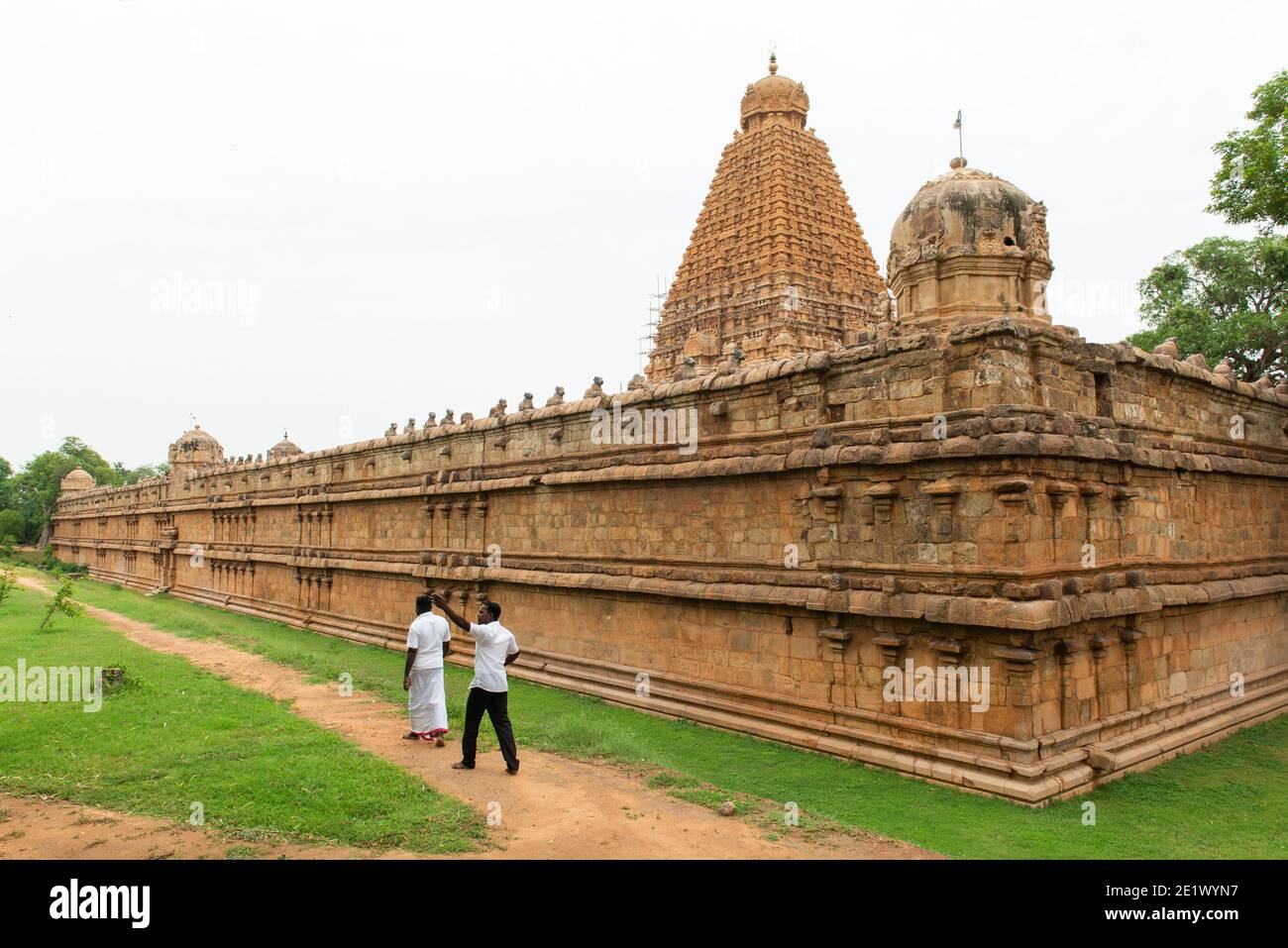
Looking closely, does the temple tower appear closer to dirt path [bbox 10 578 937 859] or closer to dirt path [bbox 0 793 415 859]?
dirt path [bbox 10 578 937 859]

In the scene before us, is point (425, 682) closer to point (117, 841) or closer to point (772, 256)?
point (117, 841)

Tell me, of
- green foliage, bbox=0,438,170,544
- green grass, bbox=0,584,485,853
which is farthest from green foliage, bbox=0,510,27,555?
green grass, bbox=0,584,485,853

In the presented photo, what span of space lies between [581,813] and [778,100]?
106ft

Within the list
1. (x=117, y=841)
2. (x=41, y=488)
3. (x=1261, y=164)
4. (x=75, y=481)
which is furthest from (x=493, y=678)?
(x=41, y=488)

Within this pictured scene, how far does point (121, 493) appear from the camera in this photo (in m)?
44.4

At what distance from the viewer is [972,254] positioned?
30.0ft

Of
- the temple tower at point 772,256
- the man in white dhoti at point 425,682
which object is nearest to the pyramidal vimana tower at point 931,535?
the man in white dhoti at point 425,682

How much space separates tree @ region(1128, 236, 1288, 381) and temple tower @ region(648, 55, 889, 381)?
8.11 metres

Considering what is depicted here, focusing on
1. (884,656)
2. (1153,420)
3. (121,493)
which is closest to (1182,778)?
(884,656)

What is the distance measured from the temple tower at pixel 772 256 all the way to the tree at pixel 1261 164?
12.1 metres

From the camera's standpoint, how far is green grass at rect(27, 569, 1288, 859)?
6668 mm

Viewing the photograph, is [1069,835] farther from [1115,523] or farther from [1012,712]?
[1115,523]

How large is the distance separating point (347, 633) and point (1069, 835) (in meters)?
16.9

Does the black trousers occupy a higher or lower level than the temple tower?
lower
